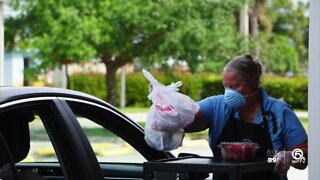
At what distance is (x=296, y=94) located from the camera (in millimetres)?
34875

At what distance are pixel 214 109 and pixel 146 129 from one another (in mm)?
452

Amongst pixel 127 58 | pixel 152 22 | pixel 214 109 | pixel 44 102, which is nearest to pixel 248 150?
pixel 214 109

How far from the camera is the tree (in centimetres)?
2208

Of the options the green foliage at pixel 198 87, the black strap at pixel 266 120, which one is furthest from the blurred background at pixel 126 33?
the black strap at pixel 266 120

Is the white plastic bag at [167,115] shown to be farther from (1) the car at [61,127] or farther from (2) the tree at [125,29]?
(2) the tree at [125,29]

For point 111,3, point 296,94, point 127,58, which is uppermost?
point 111,3

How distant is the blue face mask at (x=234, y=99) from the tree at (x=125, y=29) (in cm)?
1837

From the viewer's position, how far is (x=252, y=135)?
11.9 feet

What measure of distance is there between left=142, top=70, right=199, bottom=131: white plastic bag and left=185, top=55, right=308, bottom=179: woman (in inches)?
7.8

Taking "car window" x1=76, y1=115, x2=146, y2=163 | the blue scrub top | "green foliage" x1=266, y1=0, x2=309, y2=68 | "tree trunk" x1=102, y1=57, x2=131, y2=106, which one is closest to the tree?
"tree trunk" x1=102, y1=57, x2=131, y2=106

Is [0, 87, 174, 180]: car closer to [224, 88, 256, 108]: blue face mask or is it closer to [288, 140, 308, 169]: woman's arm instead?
[224, 88, 256, 108]: blue face mask

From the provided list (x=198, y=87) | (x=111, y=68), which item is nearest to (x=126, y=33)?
(x=111, y=68)

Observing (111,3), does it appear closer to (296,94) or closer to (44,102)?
(296,94)

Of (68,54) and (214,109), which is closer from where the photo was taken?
(214,109)
